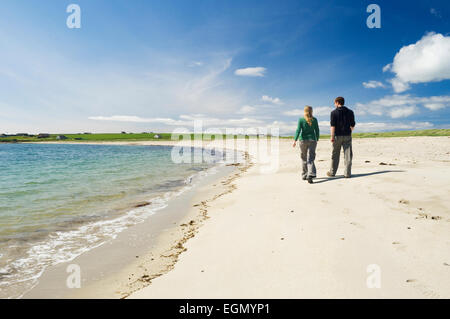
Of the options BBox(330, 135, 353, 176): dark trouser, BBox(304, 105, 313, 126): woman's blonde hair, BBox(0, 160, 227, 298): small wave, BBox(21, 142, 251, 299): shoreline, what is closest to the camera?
BBox(21, 142, 251, 299): shoreline

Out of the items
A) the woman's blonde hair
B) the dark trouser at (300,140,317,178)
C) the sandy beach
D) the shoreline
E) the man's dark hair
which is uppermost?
the man's dark hair

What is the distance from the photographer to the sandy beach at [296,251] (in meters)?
3.07

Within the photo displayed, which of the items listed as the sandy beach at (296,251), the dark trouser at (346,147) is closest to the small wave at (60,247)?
the sandy beach at (296,251)

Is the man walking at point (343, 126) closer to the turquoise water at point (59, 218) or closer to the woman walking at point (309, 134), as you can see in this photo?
the woman walking at point (309, 134)

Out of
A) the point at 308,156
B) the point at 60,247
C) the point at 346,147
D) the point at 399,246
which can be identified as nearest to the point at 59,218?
the point at 60,247

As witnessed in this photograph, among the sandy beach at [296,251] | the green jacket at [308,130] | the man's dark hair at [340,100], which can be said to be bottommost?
the sandy beach at [296,251]

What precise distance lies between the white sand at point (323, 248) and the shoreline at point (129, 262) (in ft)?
1.36

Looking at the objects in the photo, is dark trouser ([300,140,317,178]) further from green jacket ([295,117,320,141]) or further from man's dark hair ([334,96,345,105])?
man's dark hair ([334,96,345,105])

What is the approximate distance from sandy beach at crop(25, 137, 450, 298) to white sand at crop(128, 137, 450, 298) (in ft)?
0.05

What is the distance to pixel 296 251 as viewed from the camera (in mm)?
4066

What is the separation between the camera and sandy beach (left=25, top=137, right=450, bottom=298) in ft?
10.1

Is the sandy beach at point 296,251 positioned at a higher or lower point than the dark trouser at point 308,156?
lower

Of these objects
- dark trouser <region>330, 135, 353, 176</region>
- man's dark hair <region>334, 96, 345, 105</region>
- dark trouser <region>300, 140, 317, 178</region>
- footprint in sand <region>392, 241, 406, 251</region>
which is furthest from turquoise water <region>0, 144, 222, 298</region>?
man's dark hair <region>334, 96, 345, 105</region>
